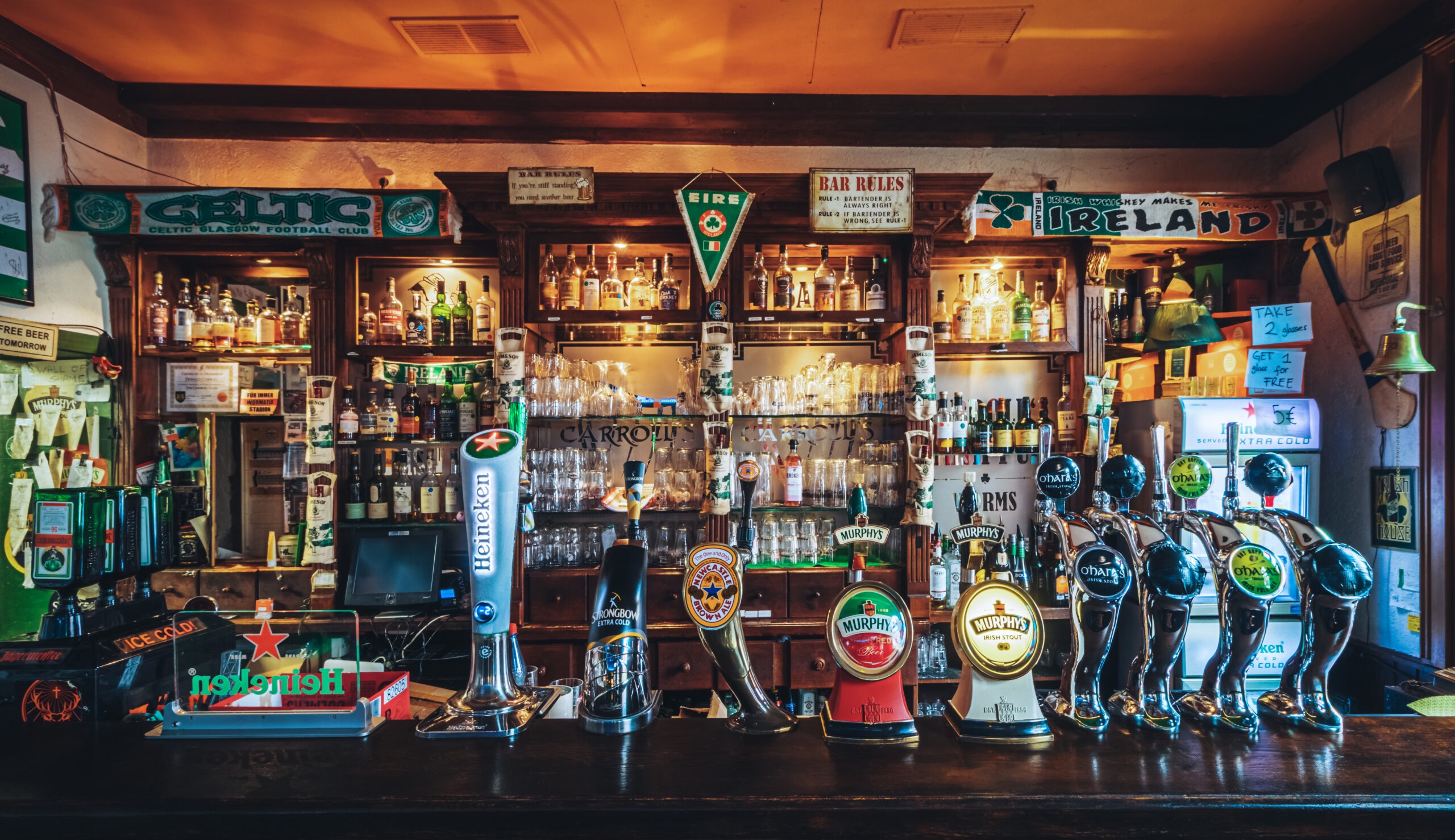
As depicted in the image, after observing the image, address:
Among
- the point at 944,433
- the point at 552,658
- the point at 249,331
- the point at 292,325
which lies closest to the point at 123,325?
the point at 249,331

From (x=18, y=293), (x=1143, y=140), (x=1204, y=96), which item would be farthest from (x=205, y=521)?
(x=1204, y=96)

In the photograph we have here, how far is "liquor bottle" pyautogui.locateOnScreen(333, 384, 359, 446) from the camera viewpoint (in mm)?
3320

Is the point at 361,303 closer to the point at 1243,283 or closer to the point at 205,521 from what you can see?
the point at 205,521

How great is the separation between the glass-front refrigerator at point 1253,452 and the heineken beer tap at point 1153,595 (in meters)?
2.03

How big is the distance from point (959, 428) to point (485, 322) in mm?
2528

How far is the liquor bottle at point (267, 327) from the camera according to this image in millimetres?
3502

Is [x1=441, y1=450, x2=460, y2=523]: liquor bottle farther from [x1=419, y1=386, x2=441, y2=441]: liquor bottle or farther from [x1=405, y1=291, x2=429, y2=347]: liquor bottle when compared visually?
[x1=405, y1=291, x2=429, y2=347]: liquor bottle

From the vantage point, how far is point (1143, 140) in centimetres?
371

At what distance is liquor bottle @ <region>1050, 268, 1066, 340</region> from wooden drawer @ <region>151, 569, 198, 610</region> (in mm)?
4544

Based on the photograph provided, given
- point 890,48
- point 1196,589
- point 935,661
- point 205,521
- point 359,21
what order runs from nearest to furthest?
point 1196,589 → point 359,21 → point 890,48 → point 935,661 → point 205,521

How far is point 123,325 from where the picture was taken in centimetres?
331

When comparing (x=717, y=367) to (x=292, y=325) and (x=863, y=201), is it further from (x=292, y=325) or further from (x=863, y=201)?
(x=292, y=325)

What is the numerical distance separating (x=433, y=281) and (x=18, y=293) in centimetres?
168

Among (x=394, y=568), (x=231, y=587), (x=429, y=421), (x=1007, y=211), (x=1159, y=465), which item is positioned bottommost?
(x=231, y=587)
